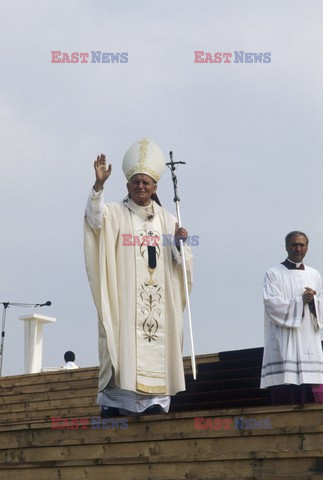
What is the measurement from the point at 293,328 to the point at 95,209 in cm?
234

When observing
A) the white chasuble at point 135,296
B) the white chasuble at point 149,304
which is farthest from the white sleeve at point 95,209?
the white chasuble at point 149,304

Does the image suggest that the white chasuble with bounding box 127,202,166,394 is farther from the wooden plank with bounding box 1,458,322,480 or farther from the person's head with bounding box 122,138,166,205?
the wooden plank with bounding box 1,458,322,480

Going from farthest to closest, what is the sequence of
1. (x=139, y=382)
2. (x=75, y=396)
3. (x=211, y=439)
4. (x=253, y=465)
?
(x=75, y=396), (x=139, y=382), (x=211, y=439), (x=253, y=465)

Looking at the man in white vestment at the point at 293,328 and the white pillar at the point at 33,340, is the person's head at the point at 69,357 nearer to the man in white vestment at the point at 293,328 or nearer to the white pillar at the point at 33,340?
the white pillar at the point at 33,340

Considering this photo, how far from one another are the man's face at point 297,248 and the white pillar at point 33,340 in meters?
6.99

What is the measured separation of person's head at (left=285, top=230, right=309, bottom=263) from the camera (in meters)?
9.55

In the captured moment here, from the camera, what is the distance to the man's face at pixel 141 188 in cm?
906

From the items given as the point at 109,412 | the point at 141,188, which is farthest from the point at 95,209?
the point at 109,412

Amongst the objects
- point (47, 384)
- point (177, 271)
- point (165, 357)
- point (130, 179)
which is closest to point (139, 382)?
point (165, 357)

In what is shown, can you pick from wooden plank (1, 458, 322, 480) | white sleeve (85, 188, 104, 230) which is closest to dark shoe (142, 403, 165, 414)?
wooden plank (1, 458, 322, 480)

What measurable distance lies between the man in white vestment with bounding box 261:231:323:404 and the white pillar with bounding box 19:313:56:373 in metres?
6.97

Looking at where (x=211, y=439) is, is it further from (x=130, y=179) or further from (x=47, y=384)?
(x=47, y=384)

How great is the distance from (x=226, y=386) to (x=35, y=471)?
3.66 metres

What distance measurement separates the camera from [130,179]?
30.0 feet
